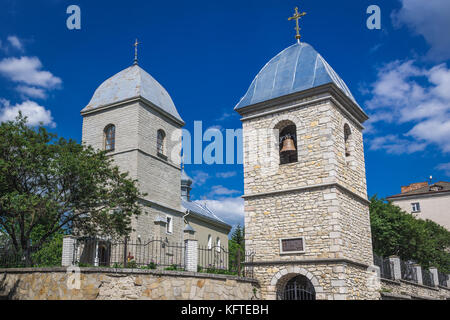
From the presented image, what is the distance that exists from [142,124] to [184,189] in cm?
1453

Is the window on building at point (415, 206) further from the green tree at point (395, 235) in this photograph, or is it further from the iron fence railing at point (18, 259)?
the iron fence railing at point (18, 259)

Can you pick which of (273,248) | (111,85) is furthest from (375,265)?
(111,85)

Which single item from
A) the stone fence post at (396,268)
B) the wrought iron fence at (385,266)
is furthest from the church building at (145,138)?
the stone fence post at (396,268)

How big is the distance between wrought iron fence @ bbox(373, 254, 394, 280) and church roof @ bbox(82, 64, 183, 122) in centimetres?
1524

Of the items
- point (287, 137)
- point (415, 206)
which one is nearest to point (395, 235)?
point (287, 137)

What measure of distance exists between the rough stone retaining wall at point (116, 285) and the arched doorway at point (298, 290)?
7.89ft

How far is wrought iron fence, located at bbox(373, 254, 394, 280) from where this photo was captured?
62.1 ft

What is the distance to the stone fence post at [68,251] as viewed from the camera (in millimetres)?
14594

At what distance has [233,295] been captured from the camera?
15477 millimetres

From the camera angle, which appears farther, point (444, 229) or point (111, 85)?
point (444, 229)

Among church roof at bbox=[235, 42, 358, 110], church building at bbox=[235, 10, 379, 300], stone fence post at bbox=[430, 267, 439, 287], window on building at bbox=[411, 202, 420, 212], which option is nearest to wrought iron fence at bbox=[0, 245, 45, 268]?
church building at bbox=[235, 10, 379, 300]

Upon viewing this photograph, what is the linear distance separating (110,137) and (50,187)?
9.39 meters

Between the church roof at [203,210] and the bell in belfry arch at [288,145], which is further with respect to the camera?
the church roof at [203,210]
